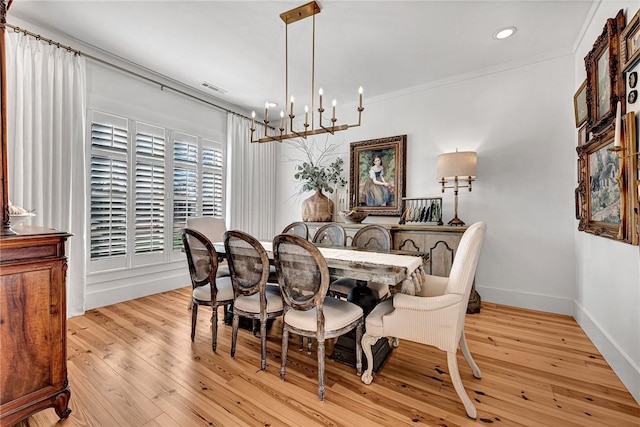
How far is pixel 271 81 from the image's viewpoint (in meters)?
3.88

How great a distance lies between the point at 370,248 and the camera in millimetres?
2766

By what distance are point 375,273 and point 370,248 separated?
104 cm

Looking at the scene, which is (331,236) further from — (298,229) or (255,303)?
(255,303)

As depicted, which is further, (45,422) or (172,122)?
(172,122)

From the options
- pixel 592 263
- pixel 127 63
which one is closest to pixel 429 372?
pixel 592 263

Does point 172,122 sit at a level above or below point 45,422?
above

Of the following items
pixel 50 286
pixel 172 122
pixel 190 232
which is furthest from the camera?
pixel 172 122

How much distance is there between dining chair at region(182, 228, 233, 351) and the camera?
230cm

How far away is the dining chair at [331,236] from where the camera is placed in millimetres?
3131

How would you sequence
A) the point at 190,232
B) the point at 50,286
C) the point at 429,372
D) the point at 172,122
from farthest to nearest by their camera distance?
1. the point at 172,122
2. the point at 190,232
3. the point at 429,372
4. the point at 50,286

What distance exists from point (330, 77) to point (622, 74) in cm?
279

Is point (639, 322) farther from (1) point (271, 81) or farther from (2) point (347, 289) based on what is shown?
(1) point (271, 81)

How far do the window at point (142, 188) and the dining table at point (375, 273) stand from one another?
1.83 meters

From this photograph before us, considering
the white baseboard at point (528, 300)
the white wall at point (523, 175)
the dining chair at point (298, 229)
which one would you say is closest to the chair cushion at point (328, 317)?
the dining chair at point (298, 229)
